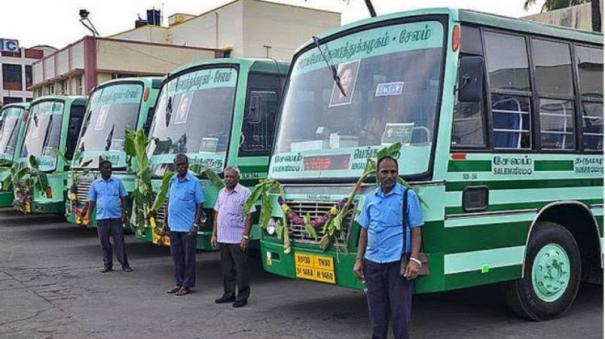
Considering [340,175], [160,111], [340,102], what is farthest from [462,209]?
[160,111]

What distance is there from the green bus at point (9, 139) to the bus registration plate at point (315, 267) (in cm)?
1006

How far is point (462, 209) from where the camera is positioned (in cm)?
595

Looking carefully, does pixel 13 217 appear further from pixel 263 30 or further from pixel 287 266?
pixel 263 30

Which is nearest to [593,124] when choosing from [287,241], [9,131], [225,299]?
[287,241]

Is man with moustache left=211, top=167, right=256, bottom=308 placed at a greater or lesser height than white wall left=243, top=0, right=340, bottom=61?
lesser

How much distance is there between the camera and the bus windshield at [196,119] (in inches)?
357

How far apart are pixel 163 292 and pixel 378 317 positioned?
12.4 feet

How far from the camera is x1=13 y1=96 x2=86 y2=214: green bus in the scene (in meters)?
13.5

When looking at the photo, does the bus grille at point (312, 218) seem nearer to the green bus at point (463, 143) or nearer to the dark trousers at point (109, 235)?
the green bus at point (463, 143)

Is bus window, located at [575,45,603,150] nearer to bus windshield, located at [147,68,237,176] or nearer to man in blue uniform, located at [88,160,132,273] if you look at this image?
bus windshield, located at [147,68,237,176]

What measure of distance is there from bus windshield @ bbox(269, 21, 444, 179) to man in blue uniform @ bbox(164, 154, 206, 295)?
4.81 feet

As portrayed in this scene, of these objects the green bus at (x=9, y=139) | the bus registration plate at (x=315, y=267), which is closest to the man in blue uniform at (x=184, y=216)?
the bus registration plate at (x=315, y=267)

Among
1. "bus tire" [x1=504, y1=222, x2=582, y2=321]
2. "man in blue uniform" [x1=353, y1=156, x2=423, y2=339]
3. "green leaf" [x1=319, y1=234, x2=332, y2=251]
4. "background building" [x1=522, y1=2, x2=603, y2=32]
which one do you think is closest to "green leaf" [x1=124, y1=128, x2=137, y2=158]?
"green leaf" [x1=319, y1=234, x2=332, y2=251]

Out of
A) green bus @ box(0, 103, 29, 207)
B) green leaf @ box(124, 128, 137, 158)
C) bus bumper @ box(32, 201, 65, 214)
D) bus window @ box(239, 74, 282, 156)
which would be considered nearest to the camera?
bus window @ box(239, 74, 282, 156)
